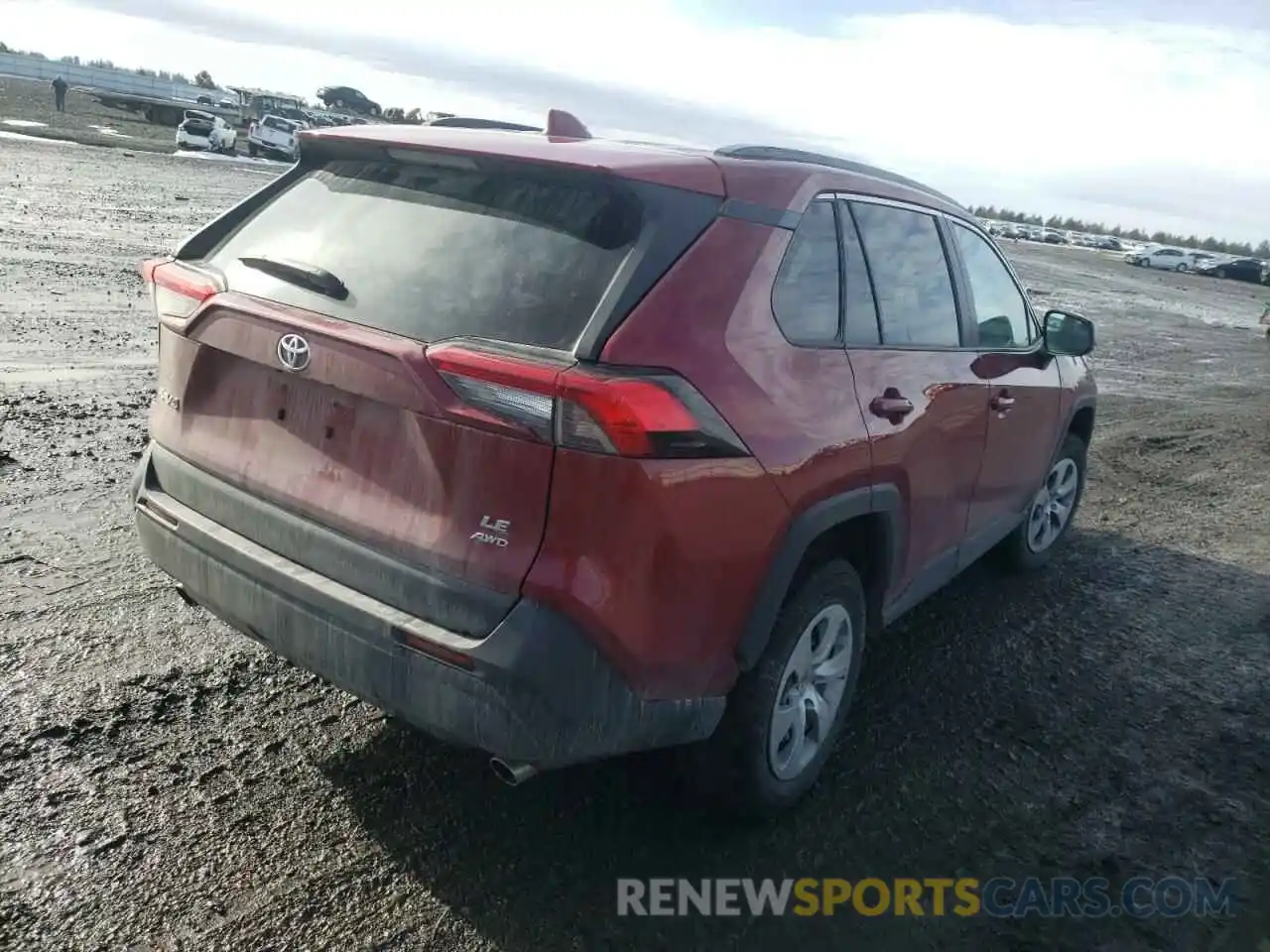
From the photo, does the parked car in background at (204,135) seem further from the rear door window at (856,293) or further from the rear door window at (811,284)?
the rear door window at (811,284)

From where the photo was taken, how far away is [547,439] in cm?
240

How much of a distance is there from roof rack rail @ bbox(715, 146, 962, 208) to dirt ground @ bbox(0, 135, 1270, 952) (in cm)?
194

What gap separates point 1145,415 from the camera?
10.6 m

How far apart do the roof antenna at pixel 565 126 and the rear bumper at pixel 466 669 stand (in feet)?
5.24

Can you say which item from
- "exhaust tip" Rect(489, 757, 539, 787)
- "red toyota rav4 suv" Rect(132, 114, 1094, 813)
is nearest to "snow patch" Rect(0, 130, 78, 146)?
"red toyota rav4 suv" Rect(132, 114, 1094, 813)

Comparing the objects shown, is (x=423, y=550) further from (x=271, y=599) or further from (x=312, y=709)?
(x=312, y=709)

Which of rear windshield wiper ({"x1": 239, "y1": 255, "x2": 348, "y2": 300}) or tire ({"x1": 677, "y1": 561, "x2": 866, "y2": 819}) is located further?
tire ({"x1": 677, "y1": 561, "x2": 866, "y2": 819})

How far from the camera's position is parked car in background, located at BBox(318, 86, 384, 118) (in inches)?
2980

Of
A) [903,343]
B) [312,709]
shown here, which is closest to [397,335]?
Answer: [312,709]

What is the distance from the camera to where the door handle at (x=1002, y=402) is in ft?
14.0

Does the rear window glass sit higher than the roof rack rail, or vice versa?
the roof rack rail

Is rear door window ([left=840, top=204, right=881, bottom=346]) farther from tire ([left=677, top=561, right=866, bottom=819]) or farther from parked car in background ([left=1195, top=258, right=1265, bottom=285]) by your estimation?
parked car in background ([left=1195, top=258, right=1265, bottom=285])

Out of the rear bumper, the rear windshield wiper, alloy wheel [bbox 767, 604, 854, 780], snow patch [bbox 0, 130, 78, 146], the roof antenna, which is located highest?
the roof antenna

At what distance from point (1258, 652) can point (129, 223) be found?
630 inches
